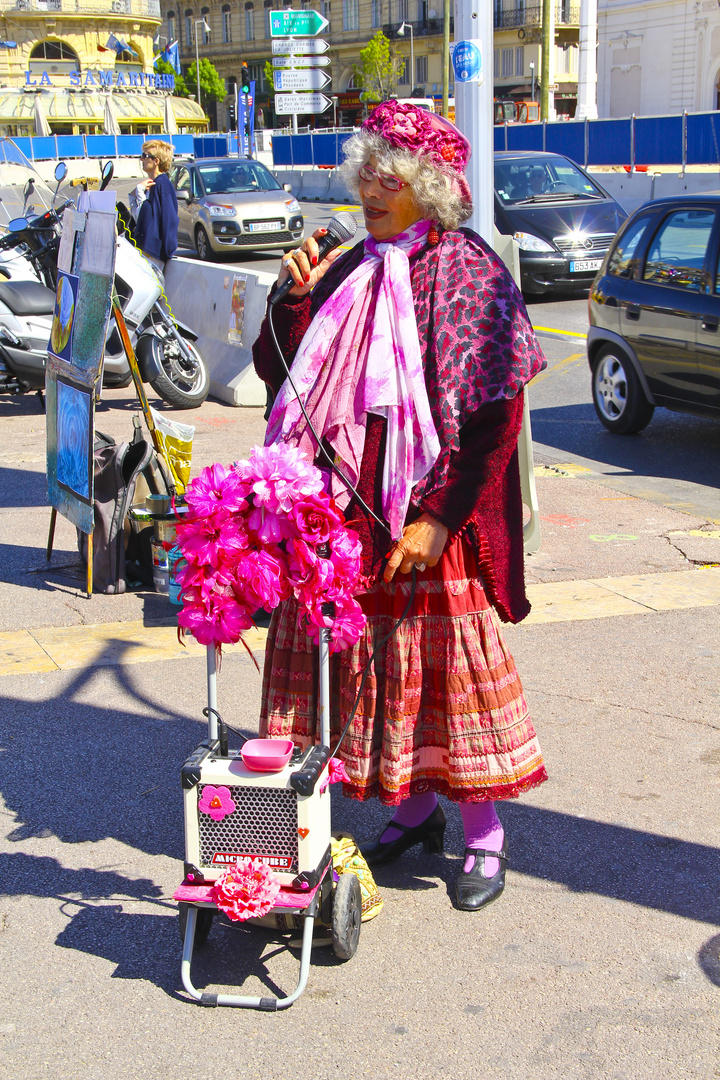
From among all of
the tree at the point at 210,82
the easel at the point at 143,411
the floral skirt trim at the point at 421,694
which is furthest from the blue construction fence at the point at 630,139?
the tree at the point at 210,82

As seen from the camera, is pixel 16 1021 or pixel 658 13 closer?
pixel 16 1021

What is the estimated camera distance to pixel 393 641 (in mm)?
2922

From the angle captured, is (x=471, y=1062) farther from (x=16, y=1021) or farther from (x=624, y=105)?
(x=624, y=105)

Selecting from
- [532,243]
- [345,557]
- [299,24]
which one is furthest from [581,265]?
[345,557]

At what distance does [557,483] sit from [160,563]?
3.22 metres

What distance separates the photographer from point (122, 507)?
554cm

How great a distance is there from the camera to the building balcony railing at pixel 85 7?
279ft

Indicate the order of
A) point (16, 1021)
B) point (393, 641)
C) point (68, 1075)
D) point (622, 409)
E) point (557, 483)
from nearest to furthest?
point (68, 1075), point (16, 1021), point (393, 641), point (557, 483), point (622, 409)

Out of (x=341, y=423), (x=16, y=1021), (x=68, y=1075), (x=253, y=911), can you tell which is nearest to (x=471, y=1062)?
(x=253, y=911)

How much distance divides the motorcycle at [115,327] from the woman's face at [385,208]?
272 inches

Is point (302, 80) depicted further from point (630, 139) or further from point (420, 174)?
point (420, 174)

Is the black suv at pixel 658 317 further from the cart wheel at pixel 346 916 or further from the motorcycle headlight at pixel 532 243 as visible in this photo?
the motorcycle headlight at pixel 532 243

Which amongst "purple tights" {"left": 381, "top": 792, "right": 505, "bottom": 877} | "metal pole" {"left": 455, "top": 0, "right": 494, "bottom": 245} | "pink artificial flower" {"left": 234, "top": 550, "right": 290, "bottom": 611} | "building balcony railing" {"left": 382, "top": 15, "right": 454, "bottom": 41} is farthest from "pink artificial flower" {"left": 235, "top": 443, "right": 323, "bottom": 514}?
"building balcony railing" {"left": 382, "top": 15, "right": 454, "bottom": 41}

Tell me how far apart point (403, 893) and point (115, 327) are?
24.2ft
